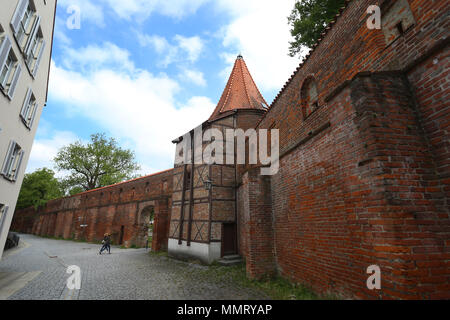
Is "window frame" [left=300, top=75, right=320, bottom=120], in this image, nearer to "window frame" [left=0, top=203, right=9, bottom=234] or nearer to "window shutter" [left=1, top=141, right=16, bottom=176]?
"window shutter" [left=1, top=141, right=16, bottom=176]

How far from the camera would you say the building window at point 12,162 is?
697 centimetres

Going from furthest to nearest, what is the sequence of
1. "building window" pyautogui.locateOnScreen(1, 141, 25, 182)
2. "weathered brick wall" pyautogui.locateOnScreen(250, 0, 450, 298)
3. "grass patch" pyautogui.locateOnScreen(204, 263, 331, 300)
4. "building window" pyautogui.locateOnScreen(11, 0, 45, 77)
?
"building window" pyautogui.locateOnScreen(1, 141, 25, 182)
"building window" pyautogui.locateOnScreen(11, 0, 45, 77)
"grass patch" pyautogui.locateOnScreen(204, 263, 331, 300)
"weathered brick wall" pyautogui.locateOnScreen(250, 0, 450, 298)

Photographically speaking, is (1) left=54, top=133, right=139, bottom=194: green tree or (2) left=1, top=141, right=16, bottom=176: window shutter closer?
(2) left=1, top=141, right=16, bottom=176: window shutter

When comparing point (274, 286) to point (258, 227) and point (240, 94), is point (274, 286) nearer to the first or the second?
point (258, 227)

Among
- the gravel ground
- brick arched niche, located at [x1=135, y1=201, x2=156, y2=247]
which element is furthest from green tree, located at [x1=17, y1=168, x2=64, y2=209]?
the gravel ground

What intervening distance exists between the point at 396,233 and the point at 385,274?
53 cm

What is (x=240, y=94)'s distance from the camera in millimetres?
14102

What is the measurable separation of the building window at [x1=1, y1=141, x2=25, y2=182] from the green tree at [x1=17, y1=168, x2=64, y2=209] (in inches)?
1188

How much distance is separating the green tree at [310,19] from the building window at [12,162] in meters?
11.7

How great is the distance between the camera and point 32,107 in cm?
871

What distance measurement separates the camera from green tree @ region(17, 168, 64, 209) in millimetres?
30688
